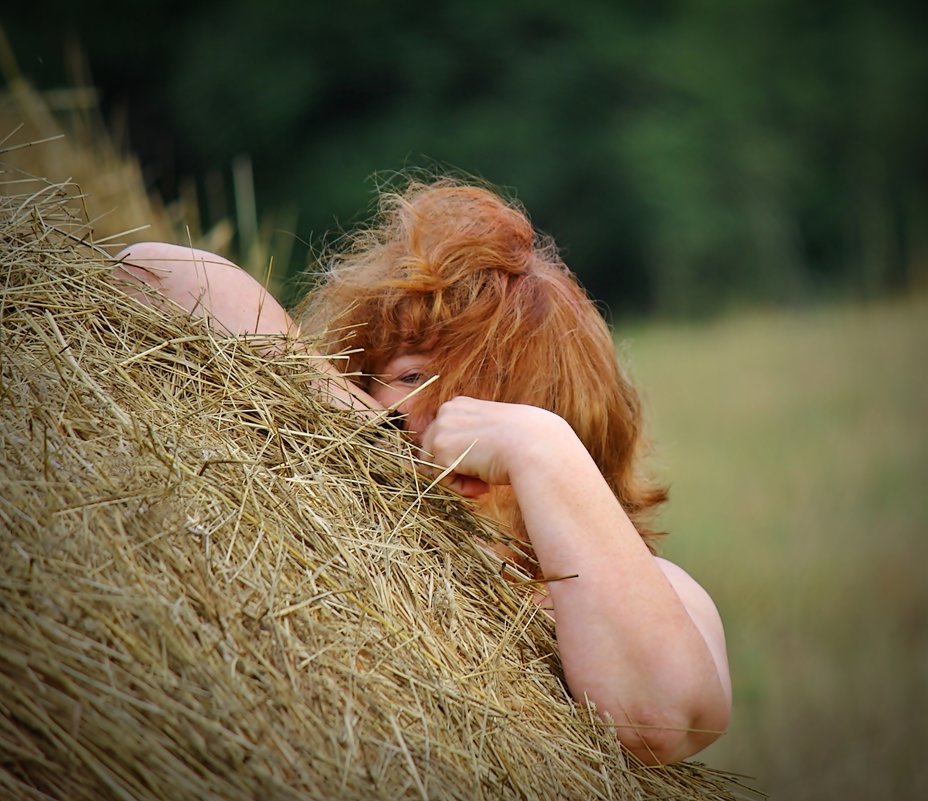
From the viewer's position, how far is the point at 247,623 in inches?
43.1

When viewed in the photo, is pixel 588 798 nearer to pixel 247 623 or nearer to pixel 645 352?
pixel 247 623

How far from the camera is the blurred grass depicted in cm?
473

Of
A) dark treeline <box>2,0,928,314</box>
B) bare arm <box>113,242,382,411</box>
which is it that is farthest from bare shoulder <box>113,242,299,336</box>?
dark treeline <box>2,0,928,314</box>

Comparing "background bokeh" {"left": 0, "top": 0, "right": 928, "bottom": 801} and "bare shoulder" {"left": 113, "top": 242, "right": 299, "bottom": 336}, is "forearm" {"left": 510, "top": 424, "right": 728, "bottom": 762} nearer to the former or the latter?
"bare shoulder" {"left": 113, "top": 242, "right": 299, "bottom": 336}

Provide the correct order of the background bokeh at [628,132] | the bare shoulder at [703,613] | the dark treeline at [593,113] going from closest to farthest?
the bare shoulder at [703,613], the background bokeh at [628,132], the dark treeline at [593,113]

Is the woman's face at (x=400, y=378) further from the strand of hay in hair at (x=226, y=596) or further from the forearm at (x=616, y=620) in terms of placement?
the forearm at (x=616, y=620)

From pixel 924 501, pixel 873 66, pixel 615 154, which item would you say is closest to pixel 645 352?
pixel 615 154

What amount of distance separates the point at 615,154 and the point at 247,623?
37.6 ft

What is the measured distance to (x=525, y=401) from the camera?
61.7 inches

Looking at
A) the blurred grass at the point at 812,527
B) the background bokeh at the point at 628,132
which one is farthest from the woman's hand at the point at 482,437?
the background bokeh at the point at 628,132

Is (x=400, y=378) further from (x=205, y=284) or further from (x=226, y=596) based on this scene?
(x=226, y=596)

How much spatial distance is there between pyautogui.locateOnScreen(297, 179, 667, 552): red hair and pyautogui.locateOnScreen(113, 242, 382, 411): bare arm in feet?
0.29

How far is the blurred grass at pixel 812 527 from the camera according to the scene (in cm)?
473

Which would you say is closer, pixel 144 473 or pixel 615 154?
pixel 144 473
